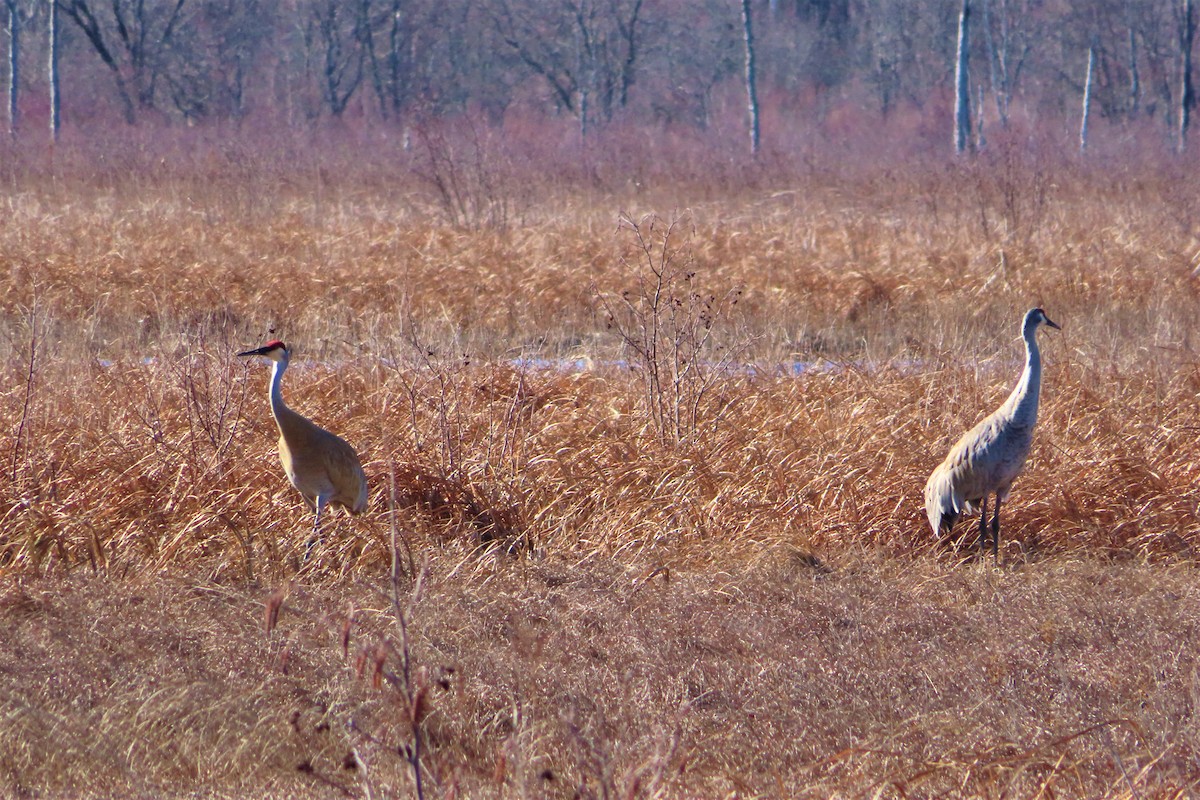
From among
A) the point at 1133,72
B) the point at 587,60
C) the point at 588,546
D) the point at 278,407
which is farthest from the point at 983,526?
the point at 587,60

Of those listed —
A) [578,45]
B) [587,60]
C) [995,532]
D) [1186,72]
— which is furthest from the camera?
[587,60]

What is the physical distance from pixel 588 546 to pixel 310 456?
120 centimetres

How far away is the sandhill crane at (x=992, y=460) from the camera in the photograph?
5.63 metres

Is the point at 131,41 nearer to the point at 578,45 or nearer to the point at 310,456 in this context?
the point at 578,45

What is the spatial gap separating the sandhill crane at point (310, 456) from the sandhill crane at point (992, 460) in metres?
2.46

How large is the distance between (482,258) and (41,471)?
6376 mm

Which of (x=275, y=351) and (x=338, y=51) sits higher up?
(x=338, y=51)

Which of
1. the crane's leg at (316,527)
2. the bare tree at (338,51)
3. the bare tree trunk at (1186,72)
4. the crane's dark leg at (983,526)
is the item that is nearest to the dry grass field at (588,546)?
the crane's leg at (316,527)

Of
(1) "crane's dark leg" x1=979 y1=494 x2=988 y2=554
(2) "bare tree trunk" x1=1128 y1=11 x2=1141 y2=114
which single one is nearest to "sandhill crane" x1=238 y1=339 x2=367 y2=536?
(1) "crane's dark leg" x1=979 y1=494 x2=988 y2=554

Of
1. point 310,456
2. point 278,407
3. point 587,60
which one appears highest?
point 587,60

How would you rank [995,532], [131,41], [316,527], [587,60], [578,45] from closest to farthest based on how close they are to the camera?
[316,527] < [995,532] < [131,41] < [578,45] < [587,60]

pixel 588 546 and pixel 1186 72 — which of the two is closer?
pixel 588 546

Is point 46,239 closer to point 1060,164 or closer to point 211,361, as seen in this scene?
point 211,361

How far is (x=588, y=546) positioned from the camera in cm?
579
